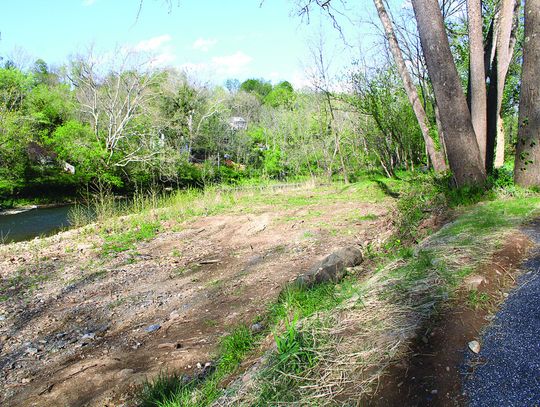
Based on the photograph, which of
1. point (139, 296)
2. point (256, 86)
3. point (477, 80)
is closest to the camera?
point (139, 296)

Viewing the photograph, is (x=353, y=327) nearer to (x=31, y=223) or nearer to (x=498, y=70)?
(x=498, y=70)

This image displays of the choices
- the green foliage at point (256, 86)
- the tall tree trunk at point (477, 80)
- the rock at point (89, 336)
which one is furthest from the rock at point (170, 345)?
the green foliage at point (256, 86)

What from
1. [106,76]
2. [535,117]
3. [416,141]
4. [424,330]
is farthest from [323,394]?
[106,76]

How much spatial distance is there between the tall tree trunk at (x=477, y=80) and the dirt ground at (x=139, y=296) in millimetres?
2197

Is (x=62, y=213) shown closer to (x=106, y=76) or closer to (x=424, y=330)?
(x=106, y=76)

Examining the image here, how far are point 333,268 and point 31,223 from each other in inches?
714

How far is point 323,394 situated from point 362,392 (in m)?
0.19

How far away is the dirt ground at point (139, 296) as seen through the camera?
363 centimetres

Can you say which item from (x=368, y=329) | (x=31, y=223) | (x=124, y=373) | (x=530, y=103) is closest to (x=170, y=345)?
(x=124, y=373)

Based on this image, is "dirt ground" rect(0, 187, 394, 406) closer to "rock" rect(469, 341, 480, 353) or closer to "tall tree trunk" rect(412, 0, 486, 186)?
"tall tree trunk" rect(412, 0, 486, 186)

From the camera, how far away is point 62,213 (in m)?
21.9

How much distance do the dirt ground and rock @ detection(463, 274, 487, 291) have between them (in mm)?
2199

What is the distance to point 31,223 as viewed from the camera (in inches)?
730

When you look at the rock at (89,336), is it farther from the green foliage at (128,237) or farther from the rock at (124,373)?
the green foliage at (128,237)
